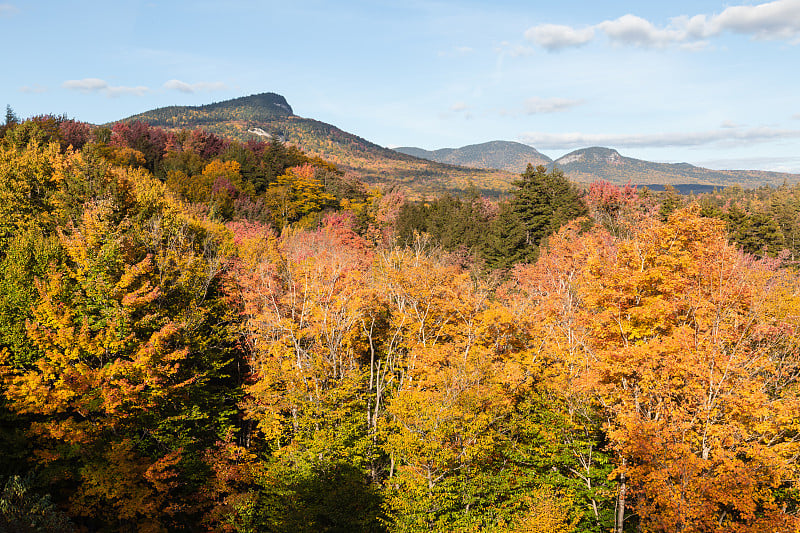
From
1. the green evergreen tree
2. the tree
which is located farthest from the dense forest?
the green evergreen tree

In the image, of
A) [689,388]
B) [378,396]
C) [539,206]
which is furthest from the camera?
[539,206]

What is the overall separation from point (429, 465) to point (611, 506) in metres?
10.2

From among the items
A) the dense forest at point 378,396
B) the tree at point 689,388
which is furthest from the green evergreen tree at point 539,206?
the tree at point 689,388

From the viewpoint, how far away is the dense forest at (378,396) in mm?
17484

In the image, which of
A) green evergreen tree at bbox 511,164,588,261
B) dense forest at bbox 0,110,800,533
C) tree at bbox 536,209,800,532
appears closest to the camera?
tree at bbox 536,209,800,532

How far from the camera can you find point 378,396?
26438 millimetres

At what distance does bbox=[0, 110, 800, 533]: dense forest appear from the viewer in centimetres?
1748

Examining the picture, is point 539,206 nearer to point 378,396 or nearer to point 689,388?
point 378,396

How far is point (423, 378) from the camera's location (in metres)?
26.6

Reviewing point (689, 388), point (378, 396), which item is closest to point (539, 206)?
point (378, 396)

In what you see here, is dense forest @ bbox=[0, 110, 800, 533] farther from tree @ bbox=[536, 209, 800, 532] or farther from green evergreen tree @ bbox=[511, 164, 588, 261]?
green evergreen tree @ bbox=[511, 164, 588, 261]

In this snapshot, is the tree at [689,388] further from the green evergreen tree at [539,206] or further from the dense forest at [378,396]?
the green evergreen tree at [539,206]

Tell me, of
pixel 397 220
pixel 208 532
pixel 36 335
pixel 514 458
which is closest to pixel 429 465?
pixel 514 458

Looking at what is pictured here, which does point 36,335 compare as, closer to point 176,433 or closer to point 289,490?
point 176,433
